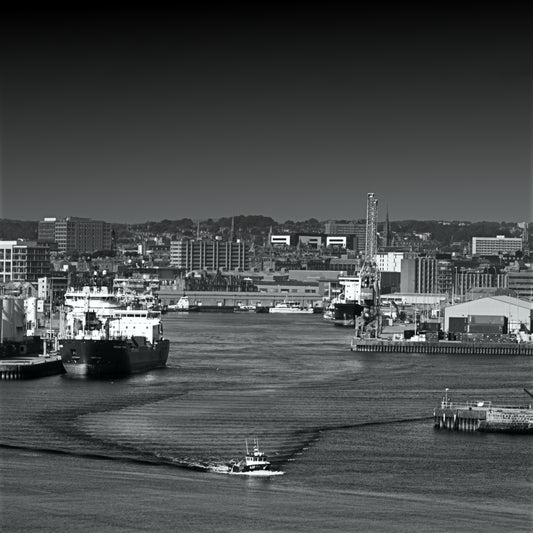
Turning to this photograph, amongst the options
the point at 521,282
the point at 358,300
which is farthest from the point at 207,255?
the point at 358,300

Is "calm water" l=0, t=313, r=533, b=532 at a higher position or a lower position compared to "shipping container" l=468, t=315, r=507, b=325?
lower

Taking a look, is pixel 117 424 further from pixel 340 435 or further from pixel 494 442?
pixel 494 442

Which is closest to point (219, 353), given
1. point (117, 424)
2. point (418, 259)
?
point (117, 424)

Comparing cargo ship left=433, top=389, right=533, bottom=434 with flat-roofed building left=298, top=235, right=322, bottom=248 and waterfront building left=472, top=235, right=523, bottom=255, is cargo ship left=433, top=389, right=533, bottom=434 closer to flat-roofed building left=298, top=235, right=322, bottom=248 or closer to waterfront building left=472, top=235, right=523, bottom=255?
waterfront building left=472, top=235, right=523, bottom=255

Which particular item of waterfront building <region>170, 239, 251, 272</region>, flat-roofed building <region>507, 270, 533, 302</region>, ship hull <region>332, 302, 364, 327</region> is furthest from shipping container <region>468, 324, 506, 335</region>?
waterfront building <region>170, 239, 251, 272</region>

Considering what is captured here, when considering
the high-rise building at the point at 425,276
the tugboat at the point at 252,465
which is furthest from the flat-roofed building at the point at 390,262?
the tugboat at the point at 252,465

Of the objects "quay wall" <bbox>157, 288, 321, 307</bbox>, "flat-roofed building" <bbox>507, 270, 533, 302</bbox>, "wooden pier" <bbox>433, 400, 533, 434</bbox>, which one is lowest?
"wooden pier" <bbox>433, 400, 533, 434</bbox>

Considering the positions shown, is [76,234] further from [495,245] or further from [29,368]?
[29,368]
